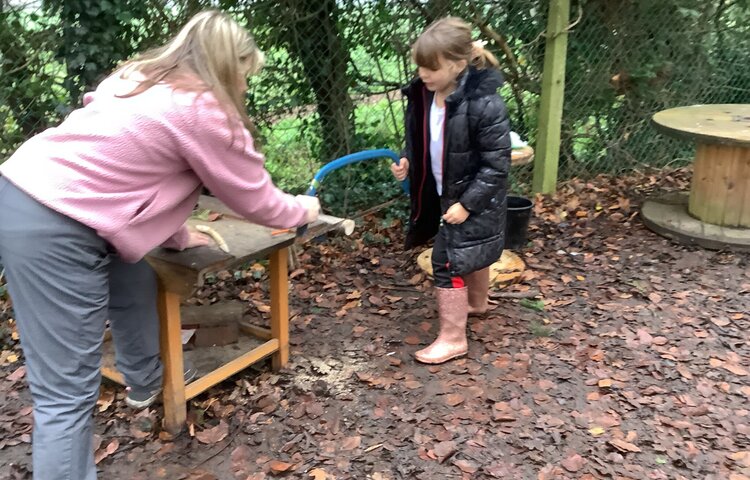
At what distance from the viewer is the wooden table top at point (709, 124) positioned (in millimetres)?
4484

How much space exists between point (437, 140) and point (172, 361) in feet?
5.06

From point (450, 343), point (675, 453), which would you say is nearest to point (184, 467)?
point (450, 343)

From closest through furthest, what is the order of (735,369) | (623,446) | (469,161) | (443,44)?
1. (623,446)
2. (443,44)
3. (469,161)
4. (735,369)

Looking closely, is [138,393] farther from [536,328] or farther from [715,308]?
[715,308]

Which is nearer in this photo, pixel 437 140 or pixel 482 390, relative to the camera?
pixel 482 390

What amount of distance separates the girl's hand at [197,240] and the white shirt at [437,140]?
3.84 ft

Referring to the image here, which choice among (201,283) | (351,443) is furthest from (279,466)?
(201,283)

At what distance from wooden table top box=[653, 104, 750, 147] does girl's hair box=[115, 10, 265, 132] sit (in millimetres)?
3403

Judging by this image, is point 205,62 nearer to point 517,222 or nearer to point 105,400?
point 105,400

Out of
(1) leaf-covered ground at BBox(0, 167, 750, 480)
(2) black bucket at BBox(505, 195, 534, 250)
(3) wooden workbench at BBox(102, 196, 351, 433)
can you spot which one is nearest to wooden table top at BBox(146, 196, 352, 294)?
(3) wooden workbench at BBox(102, 196, 351, 433)

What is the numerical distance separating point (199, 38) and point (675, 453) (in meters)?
2.29

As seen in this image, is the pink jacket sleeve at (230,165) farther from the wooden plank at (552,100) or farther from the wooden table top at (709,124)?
the wooden plank at (552,100)

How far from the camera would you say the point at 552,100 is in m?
5.56

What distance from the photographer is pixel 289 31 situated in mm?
4773
